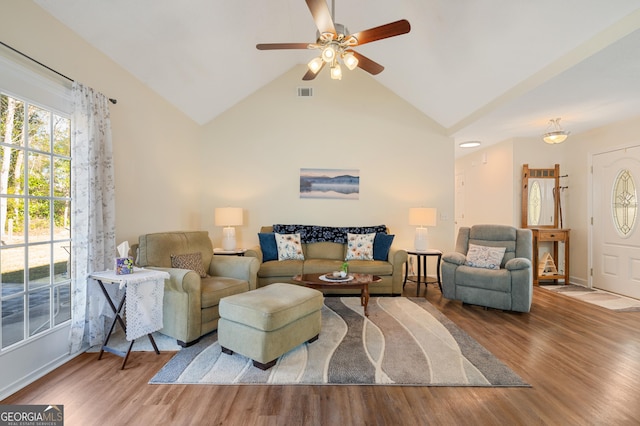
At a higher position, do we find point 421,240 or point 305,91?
point 305,91

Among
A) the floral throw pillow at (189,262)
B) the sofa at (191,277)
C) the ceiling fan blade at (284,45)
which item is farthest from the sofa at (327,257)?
the ceiling fan blade at (284,45)

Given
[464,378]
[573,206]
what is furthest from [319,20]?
[573,206]

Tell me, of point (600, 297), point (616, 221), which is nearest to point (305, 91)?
point (616, 221)

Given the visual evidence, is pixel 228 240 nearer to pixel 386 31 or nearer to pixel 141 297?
pixel 141 297

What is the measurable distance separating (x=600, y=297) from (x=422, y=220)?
103 inches

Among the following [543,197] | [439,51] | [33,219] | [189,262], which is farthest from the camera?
[543,197]

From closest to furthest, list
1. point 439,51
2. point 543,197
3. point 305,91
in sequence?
1. point 439,51
2. point 305,91
3. point 543,197

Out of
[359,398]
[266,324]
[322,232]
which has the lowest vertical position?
[359,398]

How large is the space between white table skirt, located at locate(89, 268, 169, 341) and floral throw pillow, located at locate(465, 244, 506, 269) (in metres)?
3.58

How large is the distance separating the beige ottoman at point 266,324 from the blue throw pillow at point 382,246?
6.36 feet

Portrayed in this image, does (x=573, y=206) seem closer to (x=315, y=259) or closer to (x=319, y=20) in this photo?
(x=315, y=259)

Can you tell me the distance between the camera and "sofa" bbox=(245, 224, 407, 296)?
398cm

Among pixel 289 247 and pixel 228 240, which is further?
pixel 228 240

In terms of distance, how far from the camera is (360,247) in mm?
4332
